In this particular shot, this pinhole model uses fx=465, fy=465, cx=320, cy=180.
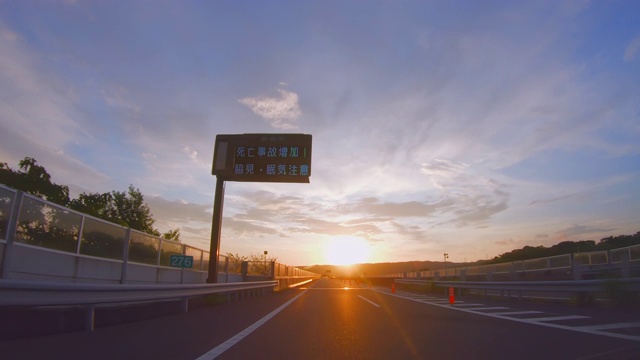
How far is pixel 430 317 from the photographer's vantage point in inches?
488

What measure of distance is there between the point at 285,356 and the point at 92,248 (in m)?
8.86

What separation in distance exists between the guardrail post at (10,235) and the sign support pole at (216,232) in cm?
1240

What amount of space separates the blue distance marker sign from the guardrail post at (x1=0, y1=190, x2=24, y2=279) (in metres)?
9.32

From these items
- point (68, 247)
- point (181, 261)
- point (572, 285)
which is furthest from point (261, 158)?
point (572, 285)

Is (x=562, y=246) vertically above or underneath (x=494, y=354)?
above

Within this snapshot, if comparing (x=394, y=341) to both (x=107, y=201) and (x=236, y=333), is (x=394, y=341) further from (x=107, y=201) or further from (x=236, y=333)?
(x=107, y=201)

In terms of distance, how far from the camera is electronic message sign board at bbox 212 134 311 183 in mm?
24125

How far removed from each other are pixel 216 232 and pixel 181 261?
131 inches

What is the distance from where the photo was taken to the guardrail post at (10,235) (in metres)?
9.61

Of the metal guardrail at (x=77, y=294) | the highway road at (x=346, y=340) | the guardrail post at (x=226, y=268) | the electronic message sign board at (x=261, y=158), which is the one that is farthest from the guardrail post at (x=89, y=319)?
the guardrail post at (x=226, y=268)

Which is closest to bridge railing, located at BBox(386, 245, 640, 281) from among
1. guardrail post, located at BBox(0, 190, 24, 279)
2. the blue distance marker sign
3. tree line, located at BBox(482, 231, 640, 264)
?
the blue distance marker sign

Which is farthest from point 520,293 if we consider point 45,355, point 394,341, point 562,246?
point 562,246

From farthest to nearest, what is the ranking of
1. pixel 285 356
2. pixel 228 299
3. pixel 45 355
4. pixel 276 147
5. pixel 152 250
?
pixel 276 147 → pixel 228 299 → pixel 152 250 → pixel 285 356 → pixel 45 355

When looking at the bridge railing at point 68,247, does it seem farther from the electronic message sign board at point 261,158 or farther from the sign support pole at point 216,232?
the electronic message sign board at point 261,158
